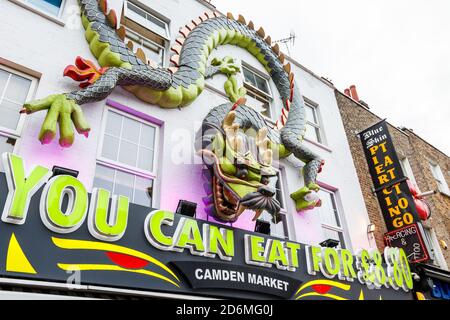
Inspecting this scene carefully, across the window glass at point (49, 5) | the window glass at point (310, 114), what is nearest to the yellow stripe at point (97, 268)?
the window glass at point (49, 5)

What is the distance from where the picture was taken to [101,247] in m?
4.30

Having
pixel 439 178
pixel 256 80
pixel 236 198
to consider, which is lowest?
pixel 236 198

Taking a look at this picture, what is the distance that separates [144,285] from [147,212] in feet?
3.24

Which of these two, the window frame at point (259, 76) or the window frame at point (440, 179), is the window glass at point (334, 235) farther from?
the window frame at point (440, 179)

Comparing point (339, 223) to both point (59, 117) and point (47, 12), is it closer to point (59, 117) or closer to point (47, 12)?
point (59, 117)

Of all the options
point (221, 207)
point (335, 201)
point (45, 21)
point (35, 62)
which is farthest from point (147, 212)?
point (335, 201)

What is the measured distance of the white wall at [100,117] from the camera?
5.18 meters

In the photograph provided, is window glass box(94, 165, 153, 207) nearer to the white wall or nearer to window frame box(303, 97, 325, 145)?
the white wall

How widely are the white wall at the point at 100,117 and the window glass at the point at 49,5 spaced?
0.67ft

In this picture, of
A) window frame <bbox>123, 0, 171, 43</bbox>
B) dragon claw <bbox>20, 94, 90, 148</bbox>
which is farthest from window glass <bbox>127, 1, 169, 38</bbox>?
dragon claw <bbox>20, 94, 90, 148</bbox>

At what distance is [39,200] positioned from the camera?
4102 mm

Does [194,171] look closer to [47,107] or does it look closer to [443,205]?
[47,107]

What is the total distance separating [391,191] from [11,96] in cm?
875

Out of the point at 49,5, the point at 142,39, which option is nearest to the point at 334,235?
the point at 142,39
